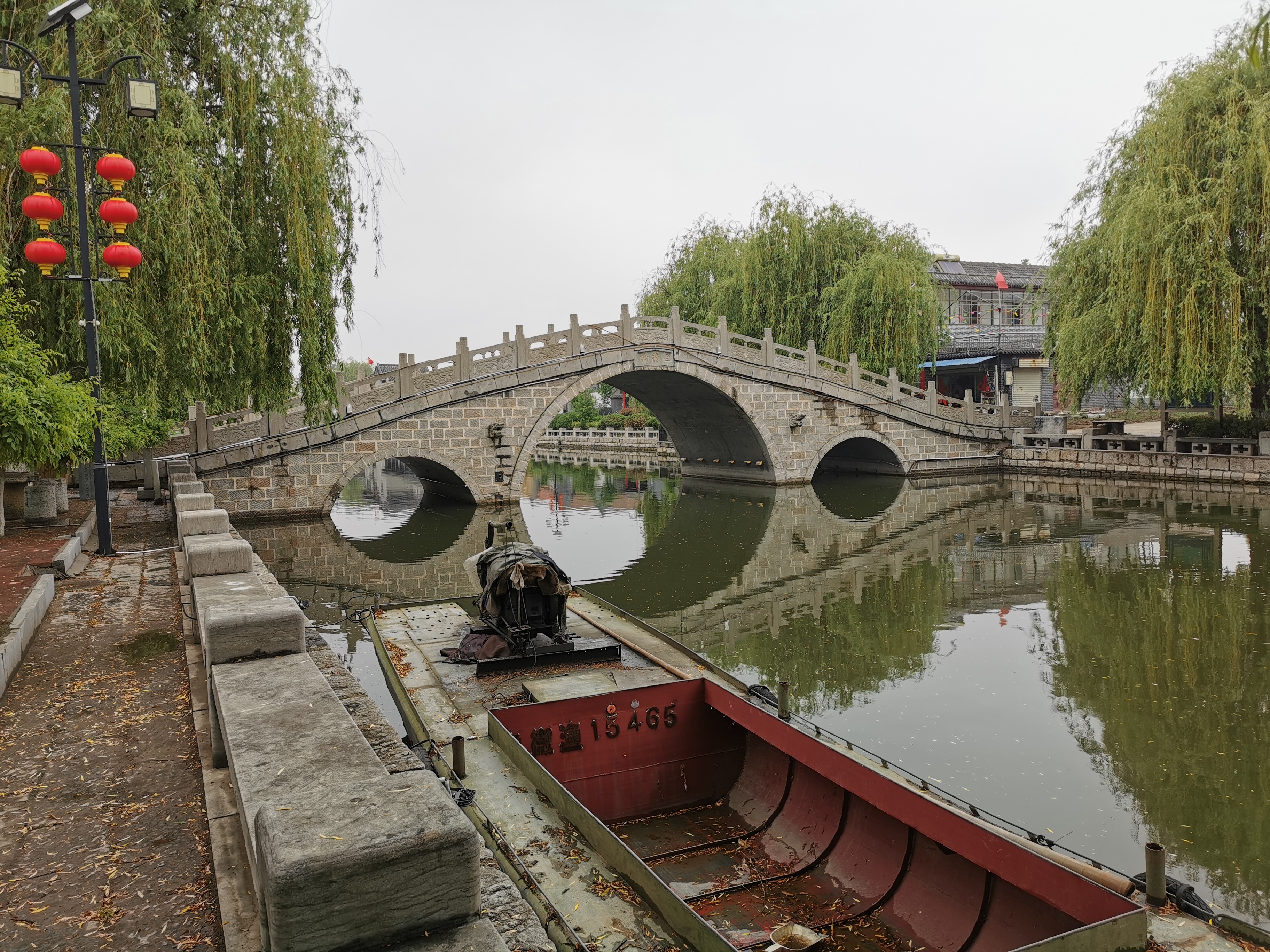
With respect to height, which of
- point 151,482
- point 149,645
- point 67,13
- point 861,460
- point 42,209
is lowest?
point 149,645

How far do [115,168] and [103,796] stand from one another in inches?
271

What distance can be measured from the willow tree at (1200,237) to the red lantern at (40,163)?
64.3ft

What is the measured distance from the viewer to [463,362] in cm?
2150

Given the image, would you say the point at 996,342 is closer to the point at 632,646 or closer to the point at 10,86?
the point at 632,646

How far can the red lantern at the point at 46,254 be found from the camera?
332 inches

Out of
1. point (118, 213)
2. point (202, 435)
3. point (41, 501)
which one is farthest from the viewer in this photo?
point (202, 435)

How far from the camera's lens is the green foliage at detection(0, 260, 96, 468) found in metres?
7.21

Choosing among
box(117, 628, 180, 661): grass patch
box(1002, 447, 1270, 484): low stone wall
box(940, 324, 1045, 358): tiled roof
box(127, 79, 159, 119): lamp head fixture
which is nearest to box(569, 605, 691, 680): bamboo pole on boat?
box(117, 628, 180, 661): grass patch

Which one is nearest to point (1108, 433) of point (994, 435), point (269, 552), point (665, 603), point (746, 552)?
point (994, 435)

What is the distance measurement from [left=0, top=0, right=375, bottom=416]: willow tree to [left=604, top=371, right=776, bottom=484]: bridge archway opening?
33.7 ft

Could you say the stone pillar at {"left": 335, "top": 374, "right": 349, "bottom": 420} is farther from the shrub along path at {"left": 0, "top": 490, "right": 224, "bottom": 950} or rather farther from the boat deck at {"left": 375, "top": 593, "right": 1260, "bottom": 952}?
the boat deck at {"left": 375, "top": 593, "right": 1260, "bottom": 952}

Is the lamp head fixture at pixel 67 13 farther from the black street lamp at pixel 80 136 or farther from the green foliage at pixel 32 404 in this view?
the green foliage at pixel 32 404

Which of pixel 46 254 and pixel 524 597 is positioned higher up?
pixel 46 254

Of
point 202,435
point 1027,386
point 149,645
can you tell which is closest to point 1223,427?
point 1027,386
